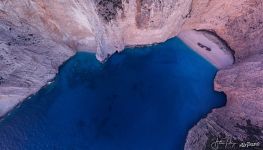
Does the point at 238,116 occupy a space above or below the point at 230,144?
above

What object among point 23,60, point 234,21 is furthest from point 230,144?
point 23,60

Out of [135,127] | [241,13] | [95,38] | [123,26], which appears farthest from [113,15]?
[241,13]

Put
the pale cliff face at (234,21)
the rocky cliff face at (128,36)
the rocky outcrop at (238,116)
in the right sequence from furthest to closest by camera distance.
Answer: the pale cliff face at (234,21) → the rocky cliff face at (128,36) → the rocky outcrop at (238,116)

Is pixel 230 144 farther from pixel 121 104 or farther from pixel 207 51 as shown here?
pixel 207 51

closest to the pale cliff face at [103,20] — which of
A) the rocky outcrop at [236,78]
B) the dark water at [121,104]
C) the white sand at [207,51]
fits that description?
the dark water at [121,104]

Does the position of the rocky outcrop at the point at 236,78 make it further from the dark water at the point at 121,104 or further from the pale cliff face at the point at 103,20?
the pale cliff face at the point at 103,20

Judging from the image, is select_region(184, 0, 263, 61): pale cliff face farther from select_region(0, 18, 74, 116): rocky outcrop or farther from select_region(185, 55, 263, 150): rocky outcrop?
select_region(0, 18, 74, 116): rocky outcrop
